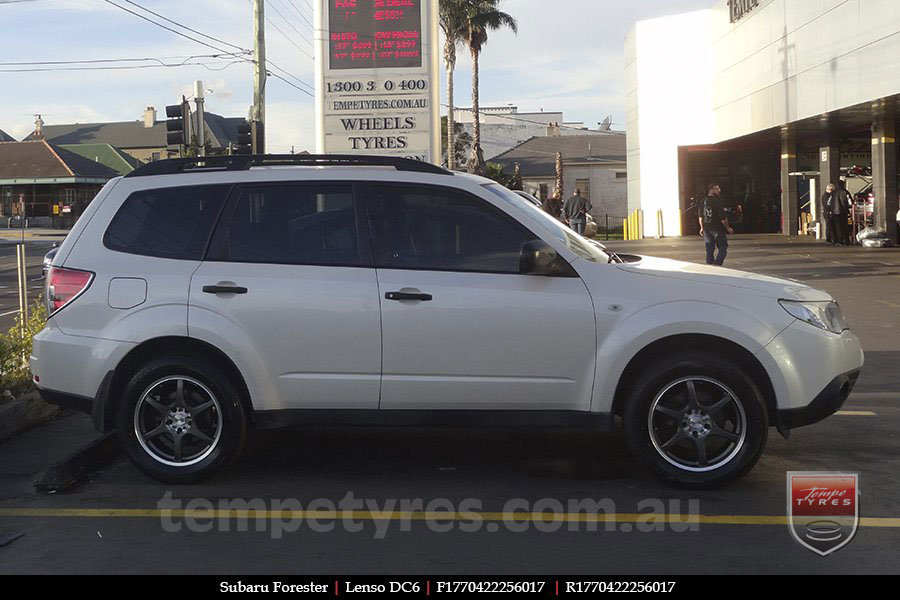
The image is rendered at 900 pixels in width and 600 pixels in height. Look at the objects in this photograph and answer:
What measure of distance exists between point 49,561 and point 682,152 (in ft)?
135

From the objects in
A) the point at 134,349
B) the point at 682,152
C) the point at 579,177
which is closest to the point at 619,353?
the point at 134,349

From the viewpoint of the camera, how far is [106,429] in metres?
6.33

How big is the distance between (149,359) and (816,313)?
148 inches

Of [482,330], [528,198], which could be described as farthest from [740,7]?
[482,330]

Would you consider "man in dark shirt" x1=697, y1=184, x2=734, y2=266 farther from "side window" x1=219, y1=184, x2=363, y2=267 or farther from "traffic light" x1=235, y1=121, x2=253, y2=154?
"side window" x1=219, y1=184, x2=363, y2=267

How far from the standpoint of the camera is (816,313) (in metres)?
6.11

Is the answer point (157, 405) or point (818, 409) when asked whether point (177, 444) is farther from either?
point (818, 409)

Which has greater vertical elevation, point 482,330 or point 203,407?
point 482,330

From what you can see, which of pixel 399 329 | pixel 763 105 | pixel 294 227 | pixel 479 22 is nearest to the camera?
pixel 399 329

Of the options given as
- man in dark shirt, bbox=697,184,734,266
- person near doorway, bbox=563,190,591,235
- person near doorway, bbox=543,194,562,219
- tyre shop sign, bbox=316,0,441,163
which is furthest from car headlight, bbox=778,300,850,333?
person near doorway, bbox=563,190,591,235

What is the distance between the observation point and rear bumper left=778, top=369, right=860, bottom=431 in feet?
19.7

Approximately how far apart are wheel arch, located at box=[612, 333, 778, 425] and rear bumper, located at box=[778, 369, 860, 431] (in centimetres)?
7

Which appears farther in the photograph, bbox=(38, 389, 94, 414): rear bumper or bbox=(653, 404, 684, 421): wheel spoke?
bbox=(38, 389, 94, 414): rear bumper

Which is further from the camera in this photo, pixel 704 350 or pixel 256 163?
pixel 256 163
